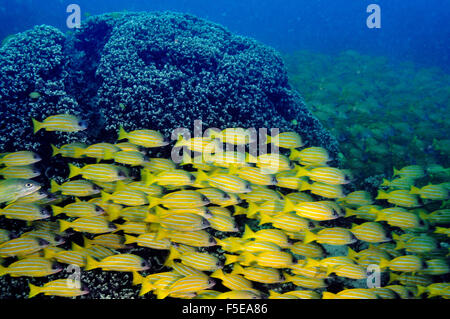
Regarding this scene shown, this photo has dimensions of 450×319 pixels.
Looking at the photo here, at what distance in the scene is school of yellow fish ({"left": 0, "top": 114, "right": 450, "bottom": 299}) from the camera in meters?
3.17

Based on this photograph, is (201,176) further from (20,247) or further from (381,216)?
(381,216)

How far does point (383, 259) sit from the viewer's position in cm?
359

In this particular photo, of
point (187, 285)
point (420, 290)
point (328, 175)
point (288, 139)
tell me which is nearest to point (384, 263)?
point (420, 290)

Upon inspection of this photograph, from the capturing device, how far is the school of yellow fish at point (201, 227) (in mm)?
3170

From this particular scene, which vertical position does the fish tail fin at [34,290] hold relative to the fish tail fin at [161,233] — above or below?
below

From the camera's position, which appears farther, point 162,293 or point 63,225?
point 63,225

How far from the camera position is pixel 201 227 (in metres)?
3.28

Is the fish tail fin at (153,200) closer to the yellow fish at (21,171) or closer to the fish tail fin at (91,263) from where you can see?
the fish tail fin at (91,263)

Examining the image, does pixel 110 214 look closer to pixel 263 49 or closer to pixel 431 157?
pixel 263 49

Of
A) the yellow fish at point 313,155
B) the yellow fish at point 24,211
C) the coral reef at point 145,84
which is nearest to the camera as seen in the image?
the yellow fish at point 24,211

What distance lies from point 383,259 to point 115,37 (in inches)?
277

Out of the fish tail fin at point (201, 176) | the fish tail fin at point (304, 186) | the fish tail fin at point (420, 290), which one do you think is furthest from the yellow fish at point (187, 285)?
the fish tail fin at point (420, 290)

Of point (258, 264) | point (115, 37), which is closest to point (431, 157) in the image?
point (258, 264)

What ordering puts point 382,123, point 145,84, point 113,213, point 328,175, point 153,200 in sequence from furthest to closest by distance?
point 382,123
point 145,84
point 328,175
point 113,213
point 153,200
